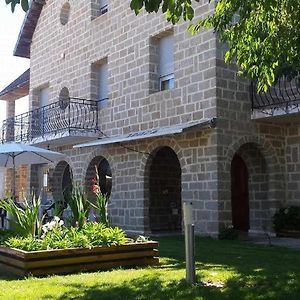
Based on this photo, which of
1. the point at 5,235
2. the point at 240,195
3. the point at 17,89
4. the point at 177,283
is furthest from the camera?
the point at 17,89

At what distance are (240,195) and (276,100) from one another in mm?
3256

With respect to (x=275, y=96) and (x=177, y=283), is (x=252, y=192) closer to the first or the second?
(x=275, y=96)

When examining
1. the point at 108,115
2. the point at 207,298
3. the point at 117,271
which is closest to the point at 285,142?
the point at 108,115

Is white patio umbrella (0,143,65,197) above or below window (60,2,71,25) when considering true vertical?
below

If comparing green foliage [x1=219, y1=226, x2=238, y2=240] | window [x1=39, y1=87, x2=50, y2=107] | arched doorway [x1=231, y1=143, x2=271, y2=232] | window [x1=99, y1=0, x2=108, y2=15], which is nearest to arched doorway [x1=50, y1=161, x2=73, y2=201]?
window [x1=39, y1=87, x2=50, y2=107]

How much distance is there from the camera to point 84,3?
58.6 ft

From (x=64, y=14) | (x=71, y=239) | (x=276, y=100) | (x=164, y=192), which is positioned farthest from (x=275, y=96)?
(x=64, y=14)

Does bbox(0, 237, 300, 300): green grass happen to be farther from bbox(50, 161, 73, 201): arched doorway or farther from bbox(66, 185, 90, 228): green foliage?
bbox(50, 161, 73, 201): arched doorway

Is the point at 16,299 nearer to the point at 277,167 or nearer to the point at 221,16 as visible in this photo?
the point at 221,16

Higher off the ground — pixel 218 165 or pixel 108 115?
pixel 108 115

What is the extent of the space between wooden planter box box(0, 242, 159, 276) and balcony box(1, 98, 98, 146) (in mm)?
8755

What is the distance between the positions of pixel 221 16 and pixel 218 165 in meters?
5.02

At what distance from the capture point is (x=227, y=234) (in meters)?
12.3

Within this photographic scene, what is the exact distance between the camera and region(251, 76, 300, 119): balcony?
12430mm
